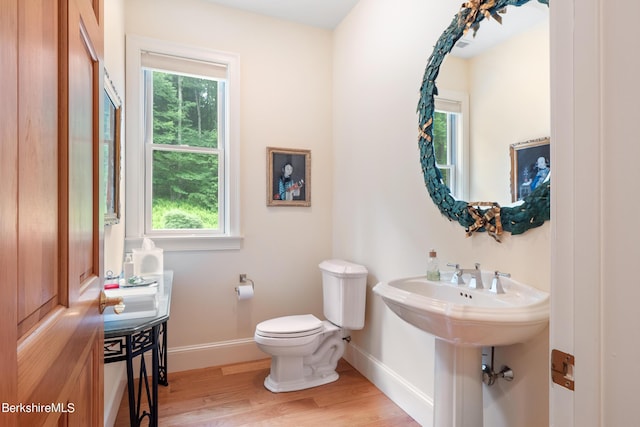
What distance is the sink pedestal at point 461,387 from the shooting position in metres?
1.36

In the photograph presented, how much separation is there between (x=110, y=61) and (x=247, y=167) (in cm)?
115

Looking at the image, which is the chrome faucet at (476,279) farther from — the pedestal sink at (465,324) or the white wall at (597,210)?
the white wall at (597,210)

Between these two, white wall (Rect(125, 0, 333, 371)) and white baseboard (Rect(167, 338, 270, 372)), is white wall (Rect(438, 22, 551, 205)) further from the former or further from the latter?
white baseboard (Rect(167, 338, 270, 372))

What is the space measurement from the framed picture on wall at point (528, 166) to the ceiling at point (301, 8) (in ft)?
6.25

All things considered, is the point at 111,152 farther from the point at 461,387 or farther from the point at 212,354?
the point at 461,387

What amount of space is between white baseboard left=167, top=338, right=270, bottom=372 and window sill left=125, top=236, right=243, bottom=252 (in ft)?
2.46

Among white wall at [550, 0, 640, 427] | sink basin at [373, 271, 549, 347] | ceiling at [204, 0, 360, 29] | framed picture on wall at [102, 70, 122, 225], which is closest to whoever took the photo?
white wall at [550, 0, 640, 427]

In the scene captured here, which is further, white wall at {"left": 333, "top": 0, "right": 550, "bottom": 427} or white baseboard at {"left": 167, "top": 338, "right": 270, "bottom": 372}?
white baseboard at {"left": 167, "top": 338, "right": 270, "bottom": 372}

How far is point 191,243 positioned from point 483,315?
2087mm

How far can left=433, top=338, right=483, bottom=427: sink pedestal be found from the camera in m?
1.36

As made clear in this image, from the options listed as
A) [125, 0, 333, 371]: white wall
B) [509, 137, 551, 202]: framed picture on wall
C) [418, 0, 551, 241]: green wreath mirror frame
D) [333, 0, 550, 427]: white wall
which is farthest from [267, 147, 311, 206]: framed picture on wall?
[509, 137, 551, 202]: framed picture on wall

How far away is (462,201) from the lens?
167 centimetres

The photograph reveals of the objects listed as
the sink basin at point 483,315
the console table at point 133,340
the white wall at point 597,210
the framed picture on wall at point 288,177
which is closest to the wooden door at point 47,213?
the console table at point 133,340

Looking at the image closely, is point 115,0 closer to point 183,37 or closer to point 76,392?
point 183,37
